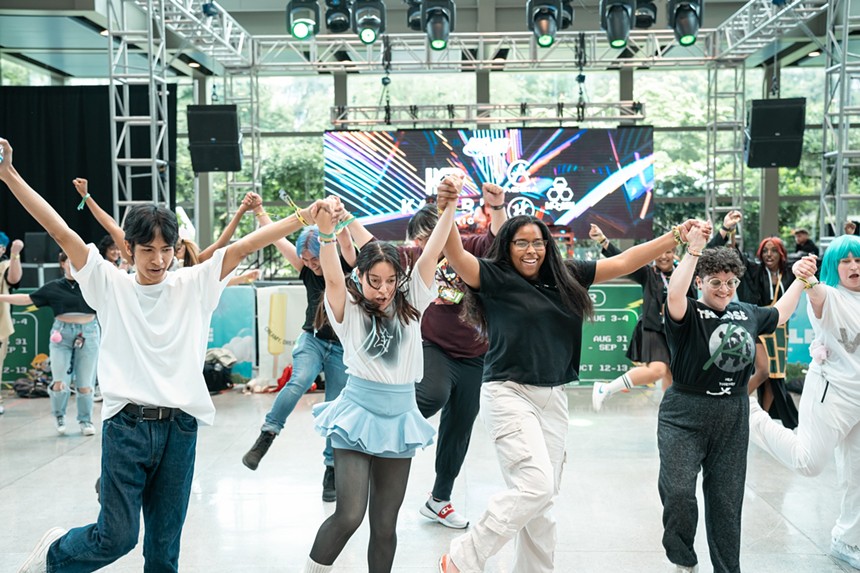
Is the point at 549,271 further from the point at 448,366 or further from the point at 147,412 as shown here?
the point at 147,412

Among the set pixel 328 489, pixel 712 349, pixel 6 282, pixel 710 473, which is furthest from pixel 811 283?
pixel 6 282

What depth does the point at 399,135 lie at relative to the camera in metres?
15.2

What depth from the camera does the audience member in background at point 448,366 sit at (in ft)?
15.4

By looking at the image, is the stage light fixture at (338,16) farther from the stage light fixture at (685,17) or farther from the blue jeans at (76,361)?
the blue jeans at (76,361)

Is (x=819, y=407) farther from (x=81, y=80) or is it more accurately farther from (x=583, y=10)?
(x=81, y=80)

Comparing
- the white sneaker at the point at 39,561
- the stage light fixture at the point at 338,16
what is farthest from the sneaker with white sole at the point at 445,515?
the stage light fixture at the point at 338,16

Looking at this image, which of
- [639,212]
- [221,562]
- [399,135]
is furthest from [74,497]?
[639,212]

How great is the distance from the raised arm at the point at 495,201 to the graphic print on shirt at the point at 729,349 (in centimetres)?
114

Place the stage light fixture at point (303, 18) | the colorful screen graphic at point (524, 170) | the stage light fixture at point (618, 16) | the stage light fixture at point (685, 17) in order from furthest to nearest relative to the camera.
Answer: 1. the colorful screen graphic at point (524, 170)
2. the stage light fixture at point (303, 18)
3. the stage light fixture at point (685, 17)
4. the stage light fixture at point (618, 16)

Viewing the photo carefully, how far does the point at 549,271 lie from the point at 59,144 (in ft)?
46.3

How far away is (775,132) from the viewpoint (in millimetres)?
13227

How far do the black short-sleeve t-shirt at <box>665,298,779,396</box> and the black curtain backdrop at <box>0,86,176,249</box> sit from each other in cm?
1331

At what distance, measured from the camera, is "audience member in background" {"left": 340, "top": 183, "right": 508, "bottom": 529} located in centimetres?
470

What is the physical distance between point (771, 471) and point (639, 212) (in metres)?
9.30
